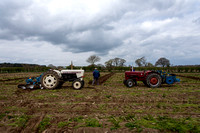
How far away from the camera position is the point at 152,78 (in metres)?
9.85

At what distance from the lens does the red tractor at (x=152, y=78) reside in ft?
32.2

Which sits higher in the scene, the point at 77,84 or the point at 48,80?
the point at 48,80

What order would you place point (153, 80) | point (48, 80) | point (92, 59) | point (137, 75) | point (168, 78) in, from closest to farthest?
point (48, 80) → point (153, 80) → point (168, 78) → point (137, 75) → point (92, 59)

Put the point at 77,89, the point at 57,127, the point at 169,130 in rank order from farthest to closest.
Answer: the point at 77,89, the point at 57,127, the point at 169,130

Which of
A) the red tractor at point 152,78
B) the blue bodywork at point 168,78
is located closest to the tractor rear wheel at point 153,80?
the red tractor at point 152,78

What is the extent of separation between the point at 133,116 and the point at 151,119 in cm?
53

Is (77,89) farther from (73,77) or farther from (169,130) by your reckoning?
(169,130)

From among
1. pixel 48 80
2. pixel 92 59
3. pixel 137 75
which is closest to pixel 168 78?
pixel 137 75

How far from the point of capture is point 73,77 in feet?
32.4

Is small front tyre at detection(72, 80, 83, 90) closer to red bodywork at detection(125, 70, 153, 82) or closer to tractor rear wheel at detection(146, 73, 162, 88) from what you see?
red bodywork at detection(125, 70, 153, 82)

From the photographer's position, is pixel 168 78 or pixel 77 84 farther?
pixel 168 78

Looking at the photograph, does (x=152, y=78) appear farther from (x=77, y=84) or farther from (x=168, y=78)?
(x=77, y=84)

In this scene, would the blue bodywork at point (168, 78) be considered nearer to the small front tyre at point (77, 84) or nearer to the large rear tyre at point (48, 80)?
the small front tyre at point (77, 84)

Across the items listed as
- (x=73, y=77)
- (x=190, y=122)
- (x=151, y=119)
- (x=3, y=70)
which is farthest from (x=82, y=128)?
(x=3, y=70)
